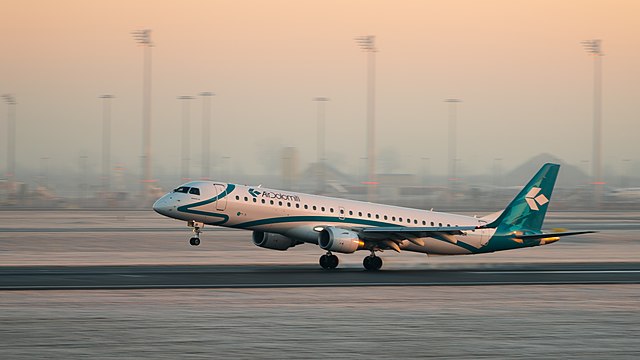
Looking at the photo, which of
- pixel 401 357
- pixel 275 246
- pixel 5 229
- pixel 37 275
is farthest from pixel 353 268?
pixel 5 229

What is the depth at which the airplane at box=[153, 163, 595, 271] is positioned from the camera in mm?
48969

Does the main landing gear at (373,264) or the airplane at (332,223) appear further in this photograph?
the main landing gear at (373,264)

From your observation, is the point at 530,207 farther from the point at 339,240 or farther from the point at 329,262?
the point at 339,240

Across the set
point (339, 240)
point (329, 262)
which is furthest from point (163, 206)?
point (339, 240)

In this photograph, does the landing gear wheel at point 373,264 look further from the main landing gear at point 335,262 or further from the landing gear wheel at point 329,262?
the landing gear wheel at point 329,262

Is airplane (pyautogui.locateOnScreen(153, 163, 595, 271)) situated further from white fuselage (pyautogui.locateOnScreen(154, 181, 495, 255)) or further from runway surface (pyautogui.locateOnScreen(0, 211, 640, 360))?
runway surface (pyautogui.locateOnScreen(0, 211, 640, 360))

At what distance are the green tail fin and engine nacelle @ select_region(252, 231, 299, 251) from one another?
10.9m

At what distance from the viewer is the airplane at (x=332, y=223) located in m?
49.0

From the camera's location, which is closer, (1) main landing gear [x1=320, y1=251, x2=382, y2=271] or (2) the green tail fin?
(1) main landing gear [x1=320, y1=251, x2=382, y2=271]

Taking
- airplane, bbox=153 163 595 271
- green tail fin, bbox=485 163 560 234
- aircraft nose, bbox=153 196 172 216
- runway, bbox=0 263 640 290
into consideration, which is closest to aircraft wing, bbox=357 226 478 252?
airplane, bbox=153 163 595 271

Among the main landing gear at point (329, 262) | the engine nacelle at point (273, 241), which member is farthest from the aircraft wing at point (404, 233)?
the engine nacelle at point (273, 241)

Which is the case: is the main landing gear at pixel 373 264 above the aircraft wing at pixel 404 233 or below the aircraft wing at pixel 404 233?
below

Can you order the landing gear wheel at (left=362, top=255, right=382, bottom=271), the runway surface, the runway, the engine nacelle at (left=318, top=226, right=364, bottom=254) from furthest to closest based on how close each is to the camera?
Answer: 1. the landing gear wheel at (left=362, top=255, right=382, bottom=271)
2. the engine nacelle at (left=318, top=226, right=364, bottom=254)
3. the runway
4. the runway surface

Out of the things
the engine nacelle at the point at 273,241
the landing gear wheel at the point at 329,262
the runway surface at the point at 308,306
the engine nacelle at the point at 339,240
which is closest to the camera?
the runway surface at the point at 308,306
